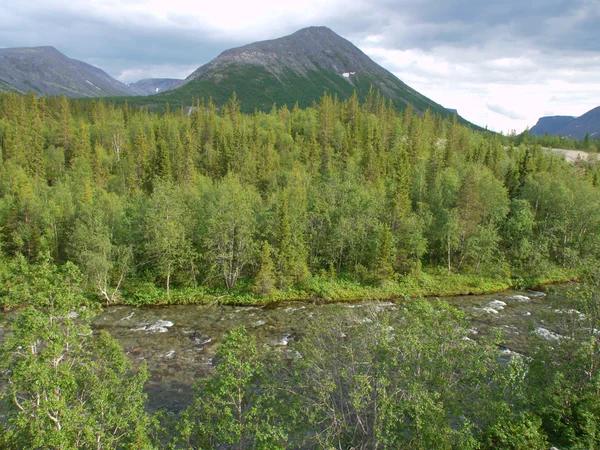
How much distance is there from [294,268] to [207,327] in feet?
52.4

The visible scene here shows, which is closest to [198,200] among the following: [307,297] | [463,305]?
[307,297]

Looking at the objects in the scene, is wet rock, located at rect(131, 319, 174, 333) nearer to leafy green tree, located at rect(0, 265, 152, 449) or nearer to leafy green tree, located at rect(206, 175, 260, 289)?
leafy green tree, located at rect(206, 175, 260, 289)

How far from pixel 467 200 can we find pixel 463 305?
63.0ft

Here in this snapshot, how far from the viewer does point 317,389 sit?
54.1 ft

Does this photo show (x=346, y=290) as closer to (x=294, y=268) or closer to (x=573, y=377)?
(x=294, y=268)

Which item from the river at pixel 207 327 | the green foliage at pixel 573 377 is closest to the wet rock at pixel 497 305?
the river at pixel 207 327

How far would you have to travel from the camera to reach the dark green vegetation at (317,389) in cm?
1349

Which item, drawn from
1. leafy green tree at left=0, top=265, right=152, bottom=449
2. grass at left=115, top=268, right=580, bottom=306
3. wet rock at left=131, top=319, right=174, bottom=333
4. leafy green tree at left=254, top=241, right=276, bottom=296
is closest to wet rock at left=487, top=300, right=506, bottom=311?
grass at left=115, top=268, right=580, bottom=306

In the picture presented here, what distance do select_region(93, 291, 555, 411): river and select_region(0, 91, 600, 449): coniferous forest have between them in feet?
8.18

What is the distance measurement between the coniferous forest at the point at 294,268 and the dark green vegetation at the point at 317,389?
12 cm

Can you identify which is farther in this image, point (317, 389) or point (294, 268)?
point (294, 268)

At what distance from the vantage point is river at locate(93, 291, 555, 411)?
3038cm

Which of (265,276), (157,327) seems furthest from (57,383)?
(265,276)

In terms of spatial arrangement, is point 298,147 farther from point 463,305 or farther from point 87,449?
point 87,449
